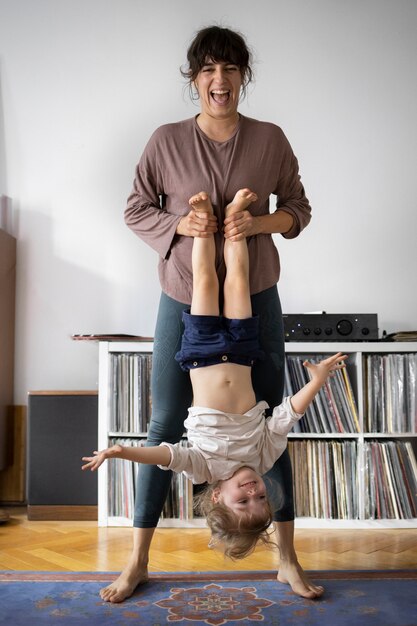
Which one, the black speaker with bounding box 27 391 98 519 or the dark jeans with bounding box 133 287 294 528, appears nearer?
the dark jeans with bounding box 133 287 294 528

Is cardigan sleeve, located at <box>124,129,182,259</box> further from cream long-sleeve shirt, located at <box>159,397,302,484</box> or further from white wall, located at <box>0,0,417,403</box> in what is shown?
white wall, located at <box>0,0,417,403</box>

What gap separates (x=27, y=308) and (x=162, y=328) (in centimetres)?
156

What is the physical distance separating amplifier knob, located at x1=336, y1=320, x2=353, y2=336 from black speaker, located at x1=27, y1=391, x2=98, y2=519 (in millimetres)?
1065

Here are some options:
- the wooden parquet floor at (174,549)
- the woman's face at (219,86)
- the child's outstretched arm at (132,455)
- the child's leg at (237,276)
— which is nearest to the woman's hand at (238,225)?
the child's leg at (237,276)

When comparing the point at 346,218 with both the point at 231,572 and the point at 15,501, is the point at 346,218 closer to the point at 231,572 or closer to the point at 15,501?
the point at 231,572

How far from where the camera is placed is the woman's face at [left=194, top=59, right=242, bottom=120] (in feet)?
5.99

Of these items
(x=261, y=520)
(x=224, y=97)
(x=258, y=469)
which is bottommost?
(x=261, y=520)

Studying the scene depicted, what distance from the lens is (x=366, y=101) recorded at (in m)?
3.31

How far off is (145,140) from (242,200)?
170cm

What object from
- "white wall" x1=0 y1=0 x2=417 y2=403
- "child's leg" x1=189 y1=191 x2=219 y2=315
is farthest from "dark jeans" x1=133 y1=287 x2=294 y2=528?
"white wall" x1=0 y1=0 x2=417 y2=403

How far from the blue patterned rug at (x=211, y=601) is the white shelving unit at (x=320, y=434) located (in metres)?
0.71

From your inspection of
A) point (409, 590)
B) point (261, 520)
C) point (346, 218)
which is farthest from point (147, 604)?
point (346, 218)

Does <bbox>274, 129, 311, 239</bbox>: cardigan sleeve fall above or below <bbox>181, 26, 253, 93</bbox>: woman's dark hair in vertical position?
below

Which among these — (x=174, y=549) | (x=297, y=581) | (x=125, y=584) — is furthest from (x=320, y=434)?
(x=125, y=584)
